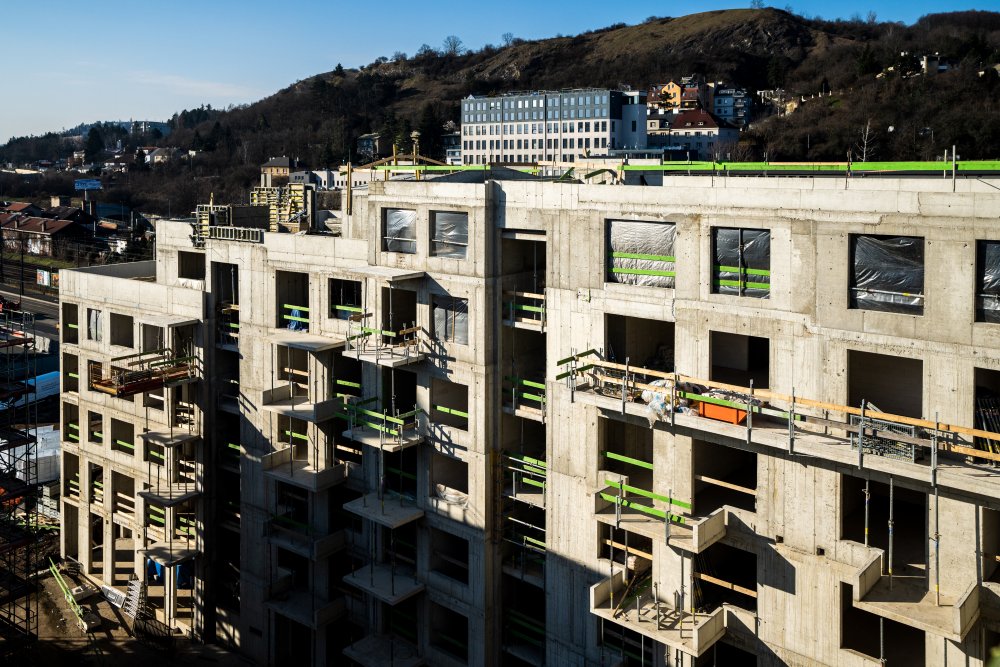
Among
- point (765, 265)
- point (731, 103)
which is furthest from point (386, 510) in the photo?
point (731, 103)

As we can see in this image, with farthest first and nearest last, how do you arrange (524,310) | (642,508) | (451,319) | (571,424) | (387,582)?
(387,582) → (451,319) → (524,310) → (571,424) → (642,508)

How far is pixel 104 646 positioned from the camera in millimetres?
35094

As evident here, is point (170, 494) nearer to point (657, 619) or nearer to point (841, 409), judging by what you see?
point (657, 619)

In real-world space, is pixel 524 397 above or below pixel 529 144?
below

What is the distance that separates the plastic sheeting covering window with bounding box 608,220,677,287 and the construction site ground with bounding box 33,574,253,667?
835 inches

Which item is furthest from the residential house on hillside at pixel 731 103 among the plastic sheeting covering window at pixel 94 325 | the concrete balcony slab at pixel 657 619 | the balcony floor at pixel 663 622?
the balcony floor at pixel 663 622

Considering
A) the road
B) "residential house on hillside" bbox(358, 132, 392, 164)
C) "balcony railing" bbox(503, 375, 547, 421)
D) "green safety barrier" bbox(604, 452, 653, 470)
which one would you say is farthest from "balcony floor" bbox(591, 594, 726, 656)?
"residential house on hillside" bbox(358, 132, 392, 164)

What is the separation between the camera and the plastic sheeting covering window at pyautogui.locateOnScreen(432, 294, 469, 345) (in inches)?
1031

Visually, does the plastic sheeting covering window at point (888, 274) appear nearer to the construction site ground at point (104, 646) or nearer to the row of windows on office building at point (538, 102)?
the construction site ground at point (104, 646)

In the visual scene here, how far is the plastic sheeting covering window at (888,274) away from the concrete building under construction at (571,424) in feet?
0.18

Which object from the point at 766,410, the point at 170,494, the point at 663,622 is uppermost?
the point at 766,410

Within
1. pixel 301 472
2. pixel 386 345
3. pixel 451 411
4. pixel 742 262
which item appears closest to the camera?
pixel 742 262

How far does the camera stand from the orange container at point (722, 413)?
19.6 m

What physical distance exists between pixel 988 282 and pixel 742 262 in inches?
197
